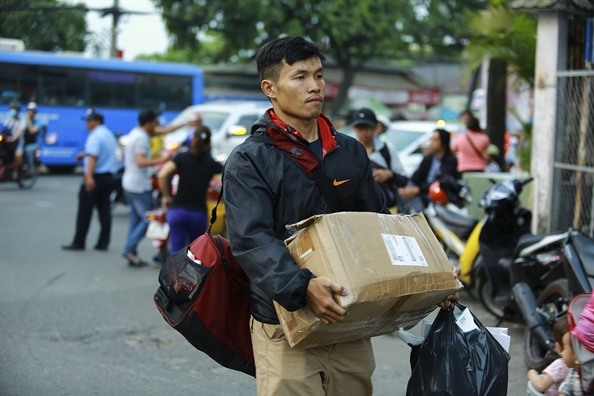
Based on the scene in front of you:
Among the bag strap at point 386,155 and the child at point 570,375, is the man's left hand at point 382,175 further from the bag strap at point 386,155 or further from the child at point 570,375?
the child at point 570,375

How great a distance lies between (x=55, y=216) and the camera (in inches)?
479

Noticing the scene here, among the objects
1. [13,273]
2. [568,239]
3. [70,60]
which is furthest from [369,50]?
[568,239]

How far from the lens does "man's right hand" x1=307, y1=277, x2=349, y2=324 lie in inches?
88.3

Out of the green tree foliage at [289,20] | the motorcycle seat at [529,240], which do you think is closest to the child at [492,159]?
the motorcycle seat at [529,240]

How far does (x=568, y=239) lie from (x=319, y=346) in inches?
114

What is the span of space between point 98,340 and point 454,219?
357 centimetres

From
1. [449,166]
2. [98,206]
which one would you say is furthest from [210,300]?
[98,206]

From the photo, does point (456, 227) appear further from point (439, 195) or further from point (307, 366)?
point (307, 366)

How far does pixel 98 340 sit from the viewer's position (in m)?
5.62

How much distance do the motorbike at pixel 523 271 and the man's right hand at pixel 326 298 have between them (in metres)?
2.87

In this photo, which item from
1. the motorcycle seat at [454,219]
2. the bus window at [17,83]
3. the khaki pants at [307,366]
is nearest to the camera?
the khaki pants at [307,366]

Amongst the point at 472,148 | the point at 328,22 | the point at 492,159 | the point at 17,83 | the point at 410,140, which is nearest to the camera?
the point at 472,148

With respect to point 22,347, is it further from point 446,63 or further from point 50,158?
point 446,63

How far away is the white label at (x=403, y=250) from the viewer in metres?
2.42
